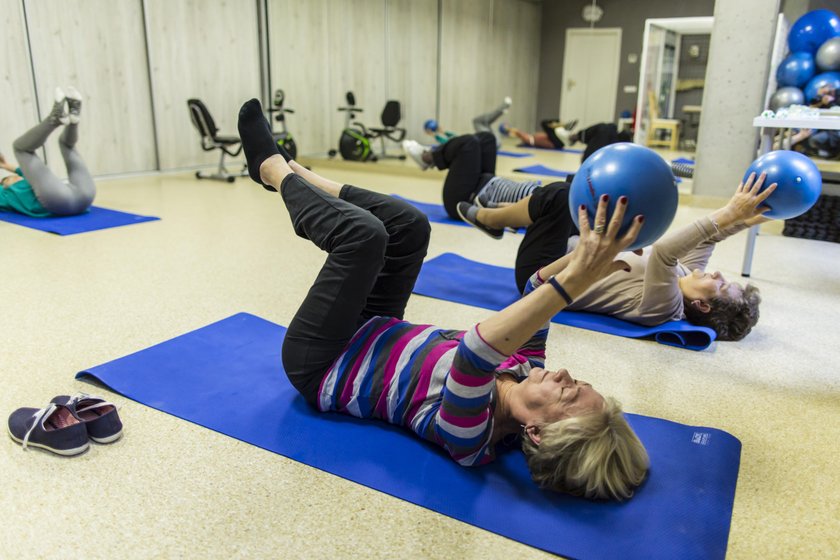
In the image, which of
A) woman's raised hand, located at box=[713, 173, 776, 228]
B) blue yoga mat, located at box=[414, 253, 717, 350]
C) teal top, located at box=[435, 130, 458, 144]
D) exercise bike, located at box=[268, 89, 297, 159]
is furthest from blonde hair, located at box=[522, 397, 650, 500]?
teal top, located at box=[435, 130, 458, 144]

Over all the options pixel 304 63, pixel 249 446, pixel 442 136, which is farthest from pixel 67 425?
pixel 304 63

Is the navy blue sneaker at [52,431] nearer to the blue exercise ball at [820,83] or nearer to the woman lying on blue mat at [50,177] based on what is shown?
the woman lying on blue mat at [50,177]

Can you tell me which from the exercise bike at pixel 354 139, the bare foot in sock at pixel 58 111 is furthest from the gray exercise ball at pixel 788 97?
the bare foot in sock at pixel 58 111

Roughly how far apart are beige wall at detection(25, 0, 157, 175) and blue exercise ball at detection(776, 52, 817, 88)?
594 centimetres

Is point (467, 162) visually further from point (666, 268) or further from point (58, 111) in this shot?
point (58, 111)

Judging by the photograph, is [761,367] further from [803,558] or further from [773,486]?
[803,558]

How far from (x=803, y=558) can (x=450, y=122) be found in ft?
21.3

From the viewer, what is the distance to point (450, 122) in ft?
24.2

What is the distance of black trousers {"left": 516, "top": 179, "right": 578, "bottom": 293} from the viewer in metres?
2.86

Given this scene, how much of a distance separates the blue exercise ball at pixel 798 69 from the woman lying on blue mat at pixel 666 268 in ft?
9.57

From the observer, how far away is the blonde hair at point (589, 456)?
145 cm

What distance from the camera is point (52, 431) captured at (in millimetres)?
1683

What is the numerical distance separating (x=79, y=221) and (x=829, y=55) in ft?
18.3

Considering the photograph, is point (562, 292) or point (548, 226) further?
point (548, 226)
